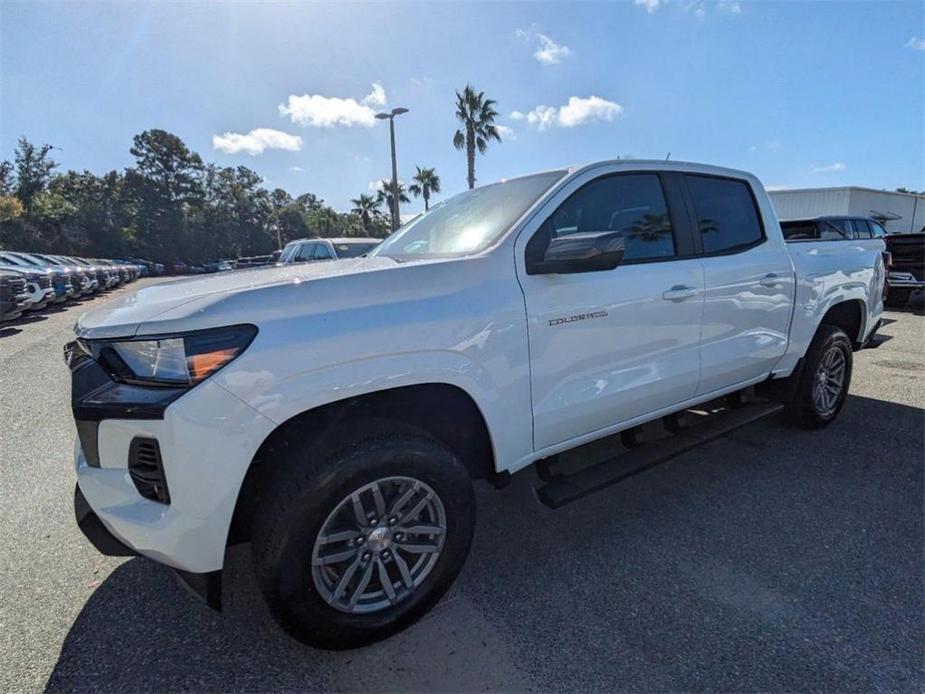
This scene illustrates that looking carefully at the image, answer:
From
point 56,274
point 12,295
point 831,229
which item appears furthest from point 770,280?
point 56,274

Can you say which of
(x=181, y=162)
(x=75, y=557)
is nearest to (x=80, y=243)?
(x=181, y=162)

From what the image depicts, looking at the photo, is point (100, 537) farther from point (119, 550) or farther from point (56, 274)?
point (56, 274)

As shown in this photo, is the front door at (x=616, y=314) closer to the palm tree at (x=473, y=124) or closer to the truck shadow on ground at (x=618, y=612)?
the truck shadow on ground at (x=618, y=612)

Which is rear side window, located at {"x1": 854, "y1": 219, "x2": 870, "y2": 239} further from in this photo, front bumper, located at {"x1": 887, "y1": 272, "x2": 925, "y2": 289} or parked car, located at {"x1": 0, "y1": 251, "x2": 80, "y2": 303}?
parked car, located at {"x1": 0, "y1": 251, "x2": 80, "y2": 303}

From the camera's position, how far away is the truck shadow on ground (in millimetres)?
1952

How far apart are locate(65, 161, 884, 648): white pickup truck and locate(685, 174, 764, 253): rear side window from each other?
0.40 ft

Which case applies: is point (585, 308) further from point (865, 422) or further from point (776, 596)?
point (865, 422)

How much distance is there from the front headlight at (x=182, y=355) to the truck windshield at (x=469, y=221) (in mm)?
1122

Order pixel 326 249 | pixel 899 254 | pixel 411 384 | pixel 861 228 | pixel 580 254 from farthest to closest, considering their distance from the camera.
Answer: pixel 861 228 → pixel 899 254 → pixel 326 249 → pixel 580 254 → pixel 411 384

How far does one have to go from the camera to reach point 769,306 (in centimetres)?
355

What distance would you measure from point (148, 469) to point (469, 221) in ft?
6.43

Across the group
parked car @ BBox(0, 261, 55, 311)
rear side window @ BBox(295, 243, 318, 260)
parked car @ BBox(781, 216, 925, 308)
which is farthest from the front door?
parked car @ BBox(0, 261, 55, 311)

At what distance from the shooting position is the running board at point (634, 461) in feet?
8.48

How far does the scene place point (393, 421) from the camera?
2125 millimetres
